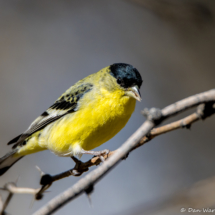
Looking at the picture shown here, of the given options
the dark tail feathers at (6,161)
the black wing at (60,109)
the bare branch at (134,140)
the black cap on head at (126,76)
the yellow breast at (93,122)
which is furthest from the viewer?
the dark tail feathers at (6,161)

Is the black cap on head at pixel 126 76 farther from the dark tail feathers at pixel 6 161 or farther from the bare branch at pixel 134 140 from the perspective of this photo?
the bare branch at pixel 134 140

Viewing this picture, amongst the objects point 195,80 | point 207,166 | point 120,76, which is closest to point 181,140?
point 207,166

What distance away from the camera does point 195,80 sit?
580 centimetres

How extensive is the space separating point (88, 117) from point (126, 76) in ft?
2.37

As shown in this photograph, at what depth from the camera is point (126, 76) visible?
3492mm

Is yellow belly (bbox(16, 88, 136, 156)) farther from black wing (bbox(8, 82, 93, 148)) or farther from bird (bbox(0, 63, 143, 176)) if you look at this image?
black wing (bbox(8, 82, 93, 148))

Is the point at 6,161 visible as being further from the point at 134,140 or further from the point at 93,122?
the point at 134,140

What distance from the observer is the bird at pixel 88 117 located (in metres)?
3.20

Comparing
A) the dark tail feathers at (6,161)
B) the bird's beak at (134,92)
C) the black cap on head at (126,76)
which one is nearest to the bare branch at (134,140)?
the bird's beak at (134,92)

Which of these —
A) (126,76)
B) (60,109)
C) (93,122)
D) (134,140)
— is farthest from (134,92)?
(134,140)

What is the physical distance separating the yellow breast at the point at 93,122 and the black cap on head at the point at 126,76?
5.8 inches

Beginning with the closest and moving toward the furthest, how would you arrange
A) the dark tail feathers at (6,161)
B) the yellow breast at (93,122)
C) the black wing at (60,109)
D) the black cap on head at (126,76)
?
the yellow breast at (93,122) → the black cap on head at (126,76) → the black wing at (60,109) → the dark tail feathers at (6,161)

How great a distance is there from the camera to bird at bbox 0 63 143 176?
3.20 meters

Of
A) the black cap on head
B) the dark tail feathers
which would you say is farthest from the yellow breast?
the dark tail feathers
